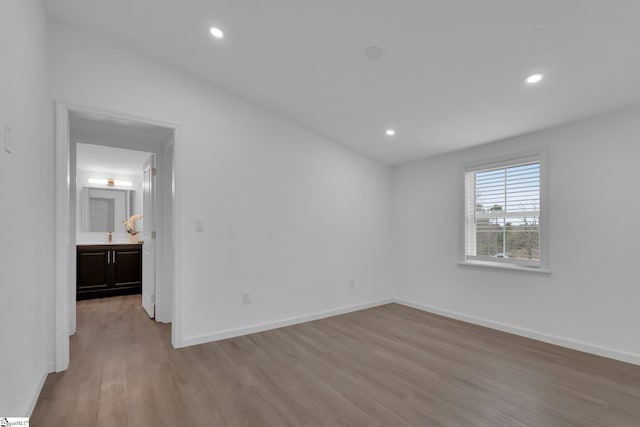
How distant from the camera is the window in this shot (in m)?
3.43

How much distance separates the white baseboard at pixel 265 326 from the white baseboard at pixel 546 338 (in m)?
1.04

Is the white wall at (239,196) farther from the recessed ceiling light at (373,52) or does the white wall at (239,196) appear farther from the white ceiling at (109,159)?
the white ceiling at (109,159)

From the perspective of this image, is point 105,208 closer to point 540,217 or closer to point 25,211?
point 25,211

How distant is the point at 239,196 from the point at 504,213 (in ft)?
10.0

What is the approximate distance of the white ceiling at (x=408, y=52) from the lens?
2057mm

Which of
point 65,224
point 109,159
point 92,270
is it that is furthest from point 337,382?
point 109,159

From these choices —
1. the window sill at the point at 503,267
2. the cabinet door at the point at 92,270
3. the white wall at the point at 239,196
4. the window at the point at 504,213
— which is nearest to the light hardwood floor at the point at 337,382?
the white wall at the point at 239,196

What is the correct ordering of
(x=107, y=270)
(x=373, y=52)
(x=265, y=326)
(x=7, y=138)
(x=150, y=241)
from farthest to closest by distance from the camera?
(x=107, y=270)
(x=150, y=241)
(x=265, y=326)
(x=373, y=52)
(x=7, y=138)

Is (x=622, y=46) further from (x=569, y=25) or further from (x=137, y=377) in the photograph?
(x=137, y=377)

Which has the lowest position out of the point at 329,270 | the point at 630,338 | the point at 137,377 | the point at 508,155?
the point at 137,377

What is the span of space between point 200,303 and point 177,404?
119cm

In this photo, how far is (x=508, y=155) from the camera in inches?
142

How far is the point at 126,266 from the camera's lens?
5.35 m

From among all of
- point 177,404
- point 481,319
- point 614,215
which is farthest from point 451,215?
point 177,404
